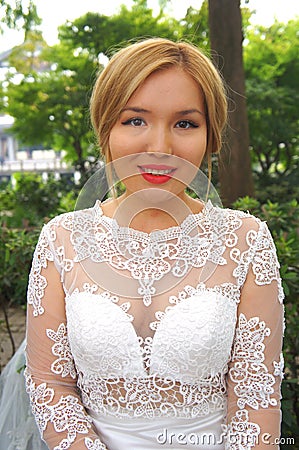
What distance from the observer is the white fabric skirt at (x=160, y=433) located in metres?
1.50

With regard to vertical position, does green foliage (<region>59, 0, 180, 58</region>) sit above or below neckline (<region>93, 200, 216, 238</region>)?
above

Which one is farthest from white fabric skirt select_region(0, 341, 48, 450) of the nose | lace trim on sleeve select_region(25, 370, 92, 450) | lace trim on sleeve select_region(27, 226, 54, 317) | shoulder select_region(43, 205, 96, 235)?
the nose

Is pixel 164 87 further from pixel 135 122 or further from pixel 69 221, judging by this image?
pixel 69 221

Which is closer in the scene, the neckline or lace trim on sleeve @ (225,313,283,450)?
lace trim on sleeve @ (225,313,283,450)

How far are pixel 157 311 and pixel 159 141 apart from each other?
1.68 feet

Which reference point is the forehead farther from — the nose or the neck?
the neck

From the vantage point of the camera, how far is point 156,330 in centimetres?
148

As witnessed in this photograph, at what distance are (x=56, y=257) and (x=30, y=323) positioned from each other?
0.23 metres

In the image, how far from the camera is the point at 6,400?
2.13 meters

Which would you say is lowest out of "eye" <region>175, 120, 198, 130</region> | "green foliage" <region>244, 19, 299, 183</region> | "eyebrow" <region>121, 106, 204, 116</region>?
"eye" <region>175, 120, 198, 130</region>

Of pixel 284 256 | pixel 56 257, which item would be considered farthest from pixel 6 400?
pixel 284 256

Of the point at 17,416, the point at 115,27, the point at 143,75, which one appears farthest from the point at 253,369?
the point at 115,27

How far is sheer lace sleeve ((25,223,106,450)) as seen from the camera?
5.02 ft

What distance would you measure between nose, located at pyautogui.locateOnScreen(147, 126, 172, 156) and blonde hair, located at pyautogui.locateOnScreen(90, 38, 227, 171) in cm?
13
